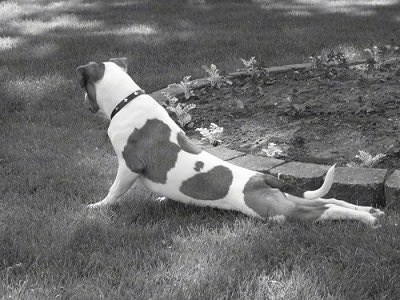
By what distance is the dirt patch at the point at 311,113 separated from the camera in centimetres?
448

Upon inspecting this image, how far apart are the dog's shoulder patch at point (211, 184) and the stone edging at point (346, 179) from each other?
1.38 feet

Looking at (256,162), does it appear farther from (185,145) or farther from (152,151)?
(152,151)

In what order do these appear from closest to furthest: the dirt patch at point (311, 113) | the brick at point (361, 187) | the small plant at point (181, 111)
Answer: the brick at point (361, 187) → the dirt patch at point (311, 113) → the small plant at point (181, 111)

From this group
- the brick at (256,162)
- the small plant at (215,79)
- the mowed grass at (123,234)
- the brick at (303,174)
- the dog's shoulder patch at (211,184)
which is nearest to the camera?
the mowed grass at (123,234)

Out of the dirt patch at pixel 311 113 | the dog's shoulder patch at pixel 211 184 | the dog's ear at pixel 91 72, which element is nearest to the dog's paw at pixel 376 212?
the dirt patch at pixel 311 113

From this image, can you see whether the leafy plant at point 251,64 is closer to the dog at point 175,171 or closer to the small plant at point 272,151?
the small plant at point 272,151

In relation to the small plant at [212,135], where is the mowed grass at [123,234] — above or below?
below

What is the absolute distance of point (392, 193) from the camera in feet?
12.1

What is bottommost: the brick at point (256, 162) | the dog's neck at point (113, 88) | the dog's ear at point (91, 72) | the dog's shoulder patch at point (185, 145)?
the brick at point (256, 162)

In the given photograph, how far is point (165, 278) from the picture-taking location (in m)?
3.05

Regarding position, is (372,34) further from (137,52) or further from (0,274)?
(0,274)

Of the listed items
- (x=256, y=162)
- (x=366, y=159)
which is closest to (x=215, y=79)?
(x=256, y=162)

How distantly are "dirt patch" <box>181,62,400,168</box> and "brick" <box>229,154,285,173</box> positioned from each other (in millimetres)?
288

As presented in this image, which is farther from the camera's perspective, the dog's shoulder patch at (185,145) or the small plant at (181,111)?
the small plant at (181,111)
